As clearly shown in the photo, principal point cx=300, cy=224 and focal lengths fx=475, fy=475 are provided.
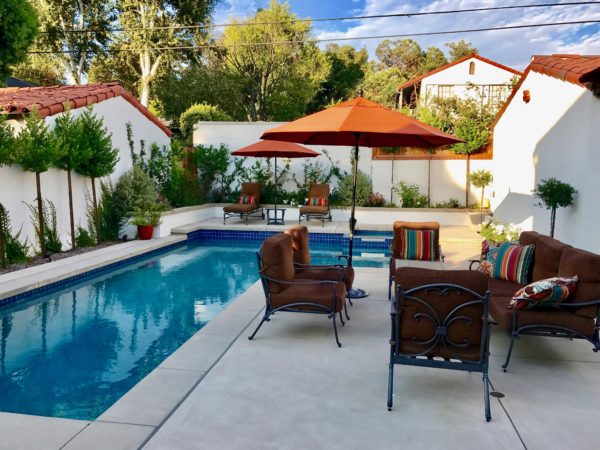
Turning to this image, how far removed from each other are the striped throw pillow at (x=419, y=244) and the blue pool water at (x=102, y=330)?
2.62 meters

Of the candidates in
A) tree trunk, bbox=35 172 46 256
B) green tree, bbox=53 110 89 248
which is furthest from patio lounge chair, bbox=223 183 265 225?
tree trunk, bbox=35 172 46 256

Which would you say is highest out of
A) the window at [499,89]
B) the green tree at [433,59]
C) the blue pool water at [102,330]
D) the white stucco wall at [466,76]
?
the green tree at [433,59]

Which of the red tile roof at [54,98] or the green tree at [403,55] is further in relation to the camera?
the green tree at [403,55]

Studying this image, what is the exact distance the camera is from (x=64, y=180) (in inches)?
371

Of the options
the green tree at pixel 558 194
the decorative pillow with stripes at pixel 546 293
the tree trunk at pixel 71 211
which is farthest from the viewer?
the tree trunk at pixel 71 211

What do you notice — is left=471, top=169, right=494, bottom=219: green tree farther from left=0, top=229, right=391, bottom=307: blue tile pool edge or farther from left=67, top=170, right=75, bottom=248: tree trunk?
left=67, top=170, right=75, bottom=248: tree trunk

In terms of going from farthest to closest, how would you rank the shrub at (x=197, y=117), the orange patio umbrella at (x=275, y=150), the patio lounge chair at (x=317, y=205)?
the shrub at (x=197, y=117) < the patio lounge chair at (x=317, y=205) < the orange patio umbrella at (x=275, y=150)

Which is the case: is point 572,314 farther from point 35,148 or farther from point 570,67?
point 35,148

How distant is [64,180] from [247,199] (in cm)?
548

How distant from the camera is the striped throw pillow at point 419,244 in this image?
620 centimetres

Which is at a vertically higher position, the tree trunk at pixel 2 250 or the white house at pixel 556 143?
the white house at pixel 556 143

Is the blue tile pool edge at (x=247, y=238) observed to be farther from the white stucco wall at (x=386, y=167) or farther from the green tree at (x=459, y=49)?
the green tree at (x=459, y=49)

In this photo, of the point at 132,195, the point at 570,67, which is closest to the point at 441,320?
the point at 570,67

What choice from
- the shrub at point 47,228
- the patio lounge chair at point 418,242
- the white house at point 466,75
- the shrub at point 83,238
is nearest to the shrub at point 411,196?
the patio lounge chair at point 418,242
